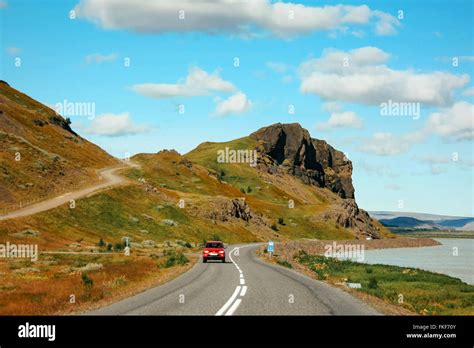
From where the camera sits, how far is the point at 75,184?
95.1 meters

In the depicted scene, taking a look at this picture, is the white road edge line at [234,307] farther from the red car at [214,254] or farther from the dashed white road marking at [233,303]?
the red car at [214,254]

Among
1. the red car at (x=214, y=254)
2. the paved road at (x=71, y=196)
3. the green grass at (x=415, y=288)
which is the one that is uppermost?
the paved road at (x=71, y=196)

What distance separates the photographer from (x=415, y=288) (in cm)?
4300

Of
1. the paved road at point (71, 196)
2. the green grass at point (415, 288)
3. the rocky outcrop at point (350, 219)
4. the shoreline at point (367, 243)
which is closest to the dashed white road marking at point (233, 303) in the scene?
the green grass at point (415, 288)

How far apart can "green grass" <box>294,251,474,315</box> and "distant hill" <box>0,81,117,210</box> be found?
49.3 metres

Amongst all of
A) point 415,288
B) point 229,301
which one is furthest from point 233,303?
point 415,288

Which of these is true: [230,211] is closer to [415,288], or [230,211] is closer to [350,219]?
[350,219]

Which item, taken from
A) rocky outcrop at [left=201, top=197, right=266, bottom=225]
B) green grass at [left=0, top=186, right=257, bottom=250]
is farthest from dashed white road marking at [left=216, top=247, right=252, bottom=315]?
rocky outcrop at [left=201, top=197, right=266, bottom=225]

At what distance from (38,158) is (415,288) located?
75375 mm

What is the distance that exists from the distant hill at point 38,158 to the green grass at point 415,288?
162ft

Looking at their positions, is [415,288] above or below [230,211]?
below

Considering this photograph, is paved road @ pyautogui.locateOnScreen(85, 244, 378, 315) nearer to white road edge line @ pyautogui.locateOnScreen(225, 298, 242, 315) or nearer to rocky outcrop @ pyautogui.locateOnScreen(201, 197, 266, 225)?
white road edge line @ pyautogui.locateOnScreen(225, 298, 242, 315)

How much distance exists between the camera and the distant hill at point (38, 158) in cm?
8043
